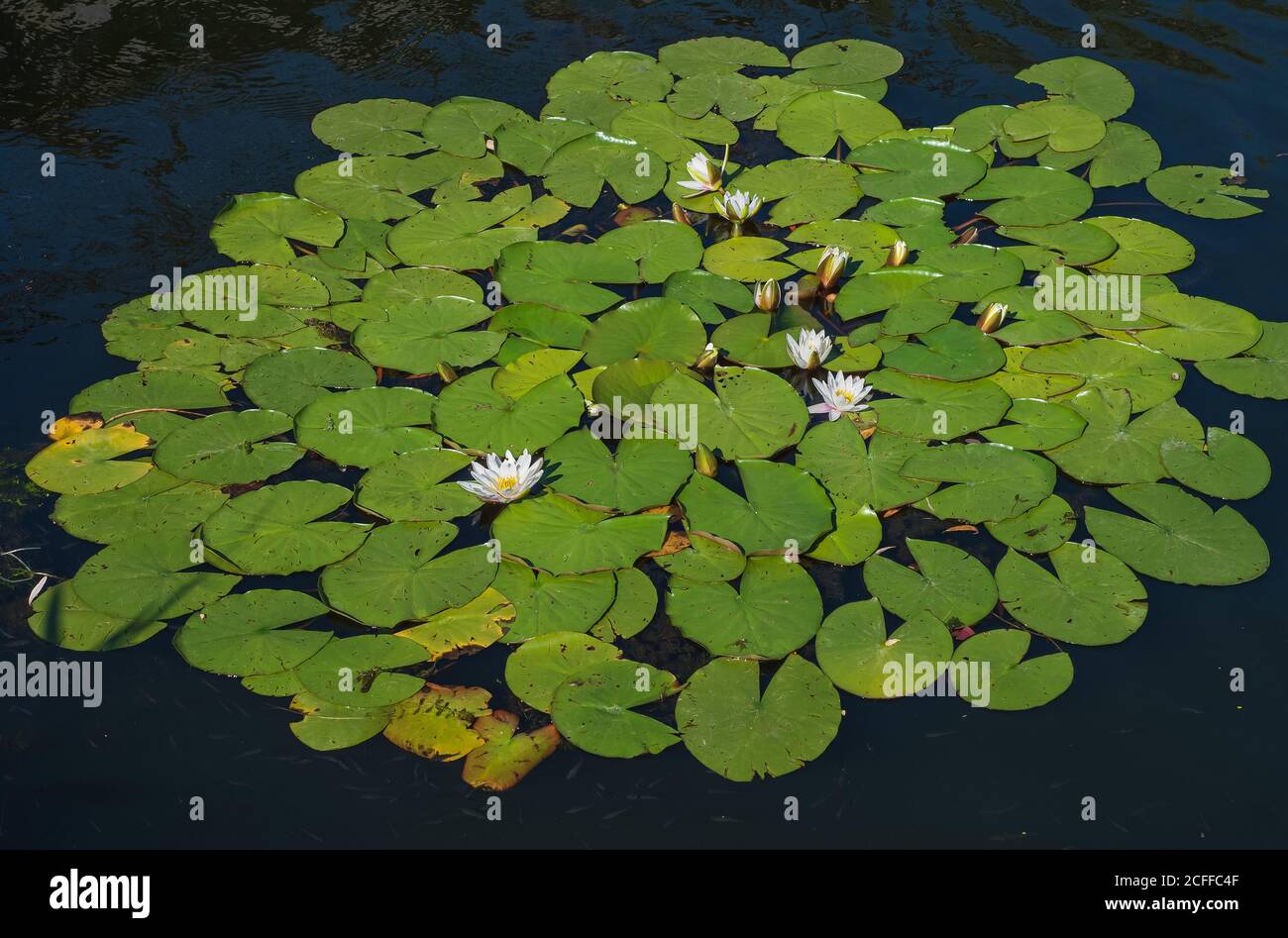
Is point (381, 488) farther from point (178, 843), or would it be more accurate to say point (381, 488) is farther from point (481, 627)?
point (178, 843)

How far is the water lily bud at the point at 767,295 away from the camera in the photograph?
465 cm

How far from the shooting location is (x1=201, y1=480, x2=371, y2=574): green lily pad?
379 cm

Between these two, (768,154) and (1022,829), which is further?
(768,154)

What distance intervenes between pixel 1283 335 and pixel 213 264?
4.72m

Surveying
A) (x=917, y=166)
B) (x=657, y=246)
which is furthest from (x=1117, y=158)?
(x=657, y=246)

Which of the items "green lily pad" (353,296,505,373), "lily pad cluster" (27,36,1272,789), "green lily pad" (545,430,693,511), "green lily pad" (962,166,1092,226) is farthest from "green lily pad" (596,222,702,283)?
"green lily pad" (962,166,1092,226)

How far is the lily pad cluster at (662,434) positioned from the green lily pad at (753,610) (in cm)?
1

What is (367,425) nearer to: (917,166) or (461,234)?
(461,234)

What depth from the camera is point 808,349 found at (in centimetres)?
443

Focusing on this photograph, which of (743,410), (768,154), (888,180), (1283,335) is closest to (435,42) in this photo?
(768,154)

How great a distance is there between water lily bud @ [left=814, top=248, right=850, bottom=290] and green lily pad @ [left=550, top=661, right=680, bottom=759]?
2088 millimetres

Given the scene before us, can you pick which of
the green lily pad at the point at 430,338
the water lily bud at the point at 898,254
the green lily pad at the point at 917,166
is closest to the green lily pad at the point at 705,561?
the green lily pad at the point at 430,338

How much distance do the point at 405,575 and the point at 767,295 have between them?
6.41 feet
